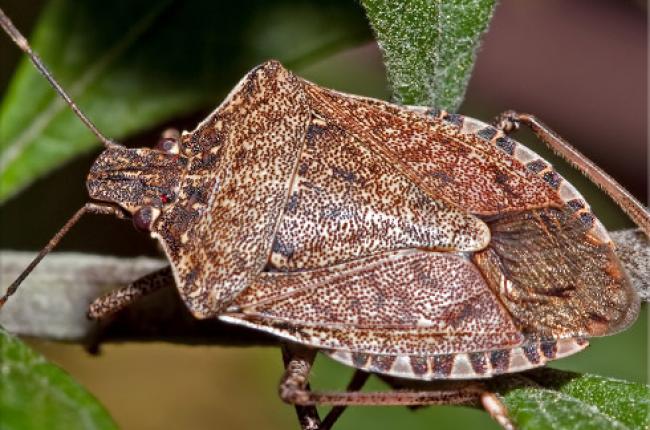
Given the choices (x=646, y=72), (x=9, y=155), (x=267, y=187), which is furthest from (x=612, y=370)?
(x=9, y=155)

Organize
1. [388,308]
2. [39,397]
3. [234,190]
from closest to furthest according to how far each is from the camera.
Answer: [39,397], [388,308], [234,190]

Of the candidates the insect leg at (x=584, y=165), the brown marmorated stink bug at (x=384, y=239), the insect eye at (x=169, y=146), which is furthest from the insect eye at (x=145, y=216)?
the insect leg at (x=584, y=165)

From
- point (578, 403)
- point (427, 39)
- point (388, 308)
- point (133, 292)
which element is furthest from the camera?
point (133, 292)

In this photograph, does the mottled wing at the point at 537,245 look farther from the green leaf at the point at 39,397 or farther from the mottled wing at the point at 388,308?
the green leaf at the point at 39,397

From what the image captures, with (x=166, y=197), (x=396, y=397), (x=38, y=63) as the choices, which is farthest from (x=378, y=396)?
(x=38, y=63)

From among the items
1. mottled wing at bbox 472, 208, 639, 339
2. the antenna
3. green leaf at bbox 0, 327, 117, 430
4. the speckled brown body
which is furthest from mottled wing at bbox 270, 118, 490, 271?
green leaf at bbox 0, 327, 117, 430

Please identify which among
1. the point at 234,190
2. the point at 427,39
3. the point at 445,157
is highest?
the point at 427,39

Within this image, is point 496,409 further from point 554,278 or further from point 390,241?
point 390,241
